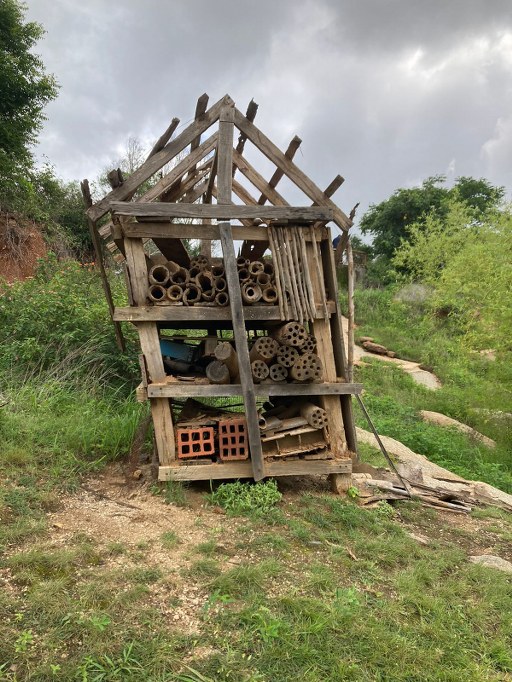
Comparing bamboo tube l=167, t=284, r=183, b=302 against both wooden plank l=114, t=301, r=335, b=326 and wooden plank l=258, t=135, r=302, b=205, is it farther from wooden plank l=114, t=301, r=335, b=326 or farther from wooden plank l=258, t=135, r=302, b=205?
wooden plank l=258, t=135, r=302, b=205

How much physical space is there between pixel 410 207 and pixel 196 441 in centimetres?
3166

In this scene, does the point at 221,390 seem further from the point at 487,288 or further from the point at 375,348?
the point at 375,348

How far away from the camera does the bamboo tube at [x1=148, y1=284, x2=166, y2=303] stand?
475 centimetres

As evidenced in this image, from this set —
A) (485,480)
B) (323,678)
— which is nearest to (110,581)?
(323,678)

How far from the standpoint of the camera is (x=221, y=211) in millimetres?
4875

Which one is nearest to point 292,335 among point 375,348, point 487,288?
point 487,288

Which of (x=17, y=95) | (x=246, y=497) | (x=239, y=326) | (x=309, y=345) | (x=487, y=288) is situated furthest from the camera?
(x=17, y=95)

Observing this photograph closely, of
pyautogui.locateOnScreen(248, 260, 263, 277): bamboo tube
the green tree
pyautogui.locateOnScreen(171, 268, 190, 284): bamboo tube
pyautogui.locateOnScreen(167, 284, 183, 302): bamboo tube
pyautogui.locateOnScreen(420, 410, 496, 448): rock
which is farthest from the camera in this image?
the green tree

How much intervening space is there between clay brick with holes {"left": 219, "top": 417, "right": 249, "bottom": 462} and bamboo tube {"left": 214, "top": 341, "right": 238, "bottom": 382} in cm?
54

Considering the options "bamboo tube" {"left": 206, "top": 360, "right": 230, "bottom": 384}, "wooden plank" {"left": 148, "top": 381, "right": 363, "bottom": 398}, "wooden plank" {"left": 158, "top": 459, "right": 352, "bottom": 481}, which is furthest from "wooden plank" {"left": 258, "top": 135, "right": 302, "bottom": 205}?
"wooden plank" {"left": 158, "top": 459, "right": 352, "bottom": 481}

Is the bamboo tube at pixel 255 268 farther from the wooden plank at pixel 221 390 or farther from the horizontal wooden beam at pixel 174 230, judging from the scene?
the wooden plank at pixel 221 390

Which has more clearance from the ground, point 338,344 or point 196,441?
point 338,344

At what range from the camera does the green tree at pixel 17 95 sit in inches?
563

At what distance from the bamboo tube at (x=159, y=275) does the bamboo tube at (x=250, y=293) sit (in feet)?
2.77
